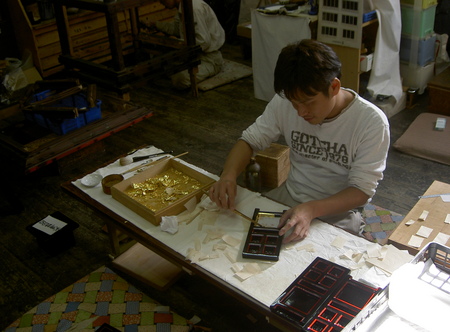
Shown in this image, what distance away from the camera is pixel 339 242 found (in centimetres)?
181

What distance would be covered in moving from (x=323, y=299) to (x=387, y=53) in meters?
3.42

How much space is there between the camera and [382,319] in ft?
3.39

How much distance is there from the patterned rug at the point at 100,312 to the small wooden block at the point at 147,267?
0.15 m

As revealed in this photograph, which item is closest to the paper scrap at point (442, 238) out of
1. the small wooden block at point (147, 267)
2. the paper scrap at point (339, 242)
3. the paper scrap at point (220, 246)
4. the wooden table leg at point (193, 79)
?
the paper scrap at point (339, 242)

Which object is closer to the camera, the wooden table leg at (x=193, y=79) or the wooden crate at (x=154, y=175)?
the wooden crate at (x=154, y=175)

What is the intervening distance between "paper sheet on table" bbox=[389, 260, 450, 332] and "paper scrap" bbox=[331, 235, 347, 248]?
2.31 feet

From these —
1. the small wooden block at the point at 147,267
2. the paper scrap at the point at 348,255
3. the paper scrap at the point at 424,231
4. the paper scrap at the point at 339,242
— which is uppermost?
the paper scrap at the point at 348,255

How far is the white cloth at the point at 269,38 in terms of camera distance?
4387 mm

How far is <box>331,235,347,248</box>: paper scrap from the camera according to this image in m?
1.79

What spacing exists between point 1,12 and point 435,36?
16.7 feet

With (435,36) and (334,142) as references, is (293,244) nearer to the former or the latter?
(334,142)

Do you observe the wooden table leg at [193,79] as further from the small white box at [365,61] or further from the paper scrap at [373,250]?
the paper scrap at [373,250]

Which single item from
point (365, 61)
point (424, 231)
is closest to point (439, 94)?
point (365, 61)

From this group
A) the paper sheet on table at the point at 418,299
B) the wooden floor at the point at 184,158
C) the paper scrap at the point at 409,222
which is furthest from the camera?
the wooden floor at the point at 184,158
